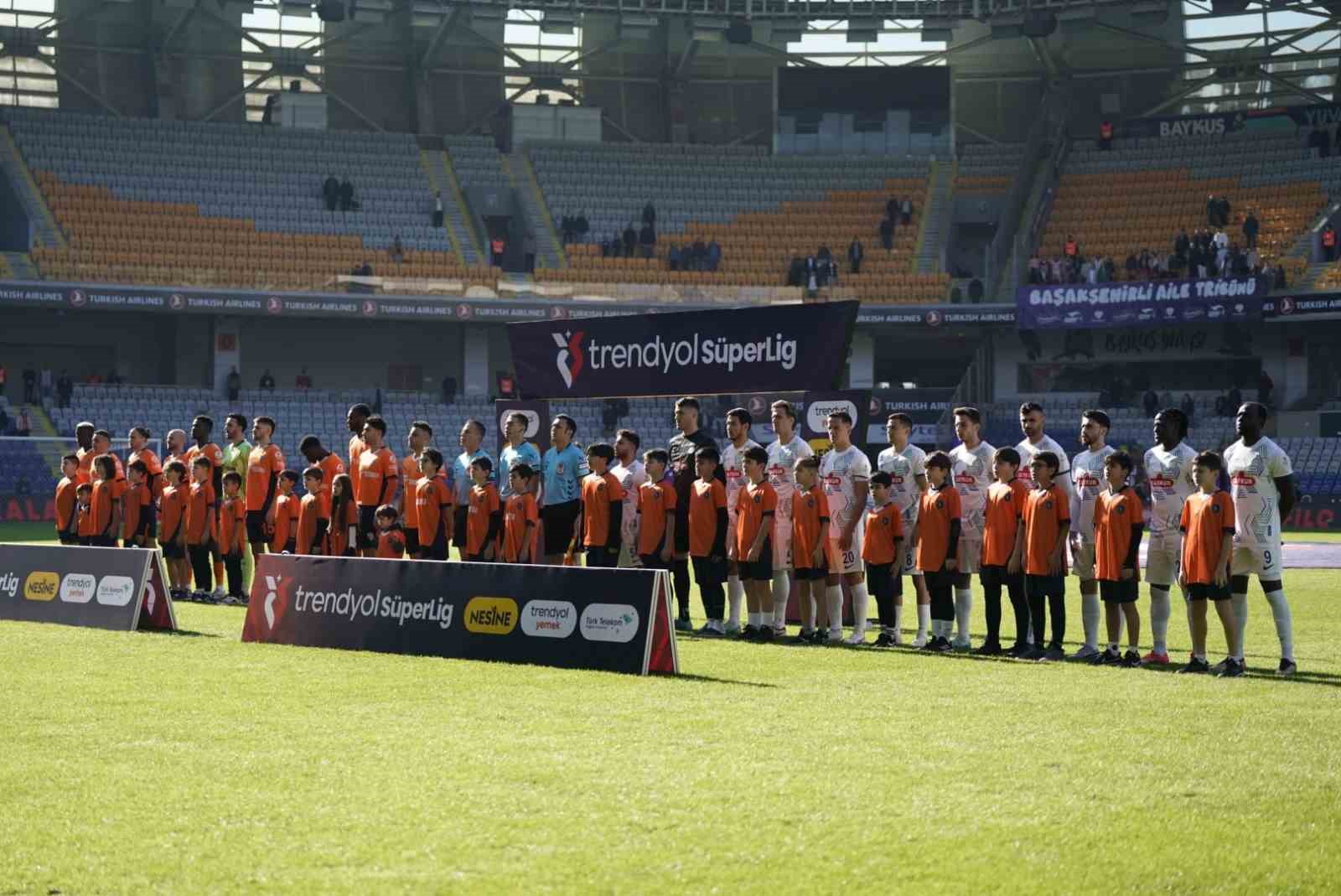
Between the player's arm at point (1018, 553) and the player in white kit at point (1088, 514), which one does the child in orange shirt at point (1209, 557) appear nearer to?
the player in white kit at point (1088, 514)

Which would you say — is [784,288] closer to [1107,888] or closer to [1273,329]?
[1273,329]

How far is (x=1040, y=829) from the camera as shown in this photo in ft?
21.6

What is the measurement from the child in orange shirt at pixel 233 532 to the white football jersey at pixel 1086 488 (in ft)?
31.0

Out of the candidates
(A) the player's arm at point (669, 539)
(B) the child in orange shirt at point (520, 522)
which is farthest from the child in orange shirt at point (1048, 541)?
(B) the child in orange shirt at point (520, 522)

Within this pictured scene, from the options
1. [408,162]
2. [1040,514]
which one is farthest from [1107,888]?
[408,162]

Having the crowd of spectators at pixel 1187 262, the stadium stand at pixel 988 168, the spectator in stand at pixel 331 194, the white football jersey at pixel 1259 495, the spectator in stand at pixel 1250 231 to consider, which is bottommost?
the white football jersey at pixel 1259 495

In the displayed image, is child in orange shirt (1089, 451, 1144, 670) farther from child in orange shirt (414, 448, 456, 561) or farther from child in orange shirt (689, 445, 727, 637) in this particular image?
child in orange shirt (414, 448, 456, 561)

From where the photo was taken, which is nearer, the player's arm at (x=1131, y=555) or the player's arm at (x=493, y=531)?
the player's arm at (x=1131, y=555)

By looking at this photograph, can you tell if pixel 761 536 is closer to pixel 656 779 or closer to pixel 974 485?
pixel 974 485

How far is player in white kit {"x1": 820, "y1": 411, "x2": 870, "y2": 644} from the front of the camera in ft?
47.8

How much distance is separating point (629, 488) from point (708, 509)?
1.53m

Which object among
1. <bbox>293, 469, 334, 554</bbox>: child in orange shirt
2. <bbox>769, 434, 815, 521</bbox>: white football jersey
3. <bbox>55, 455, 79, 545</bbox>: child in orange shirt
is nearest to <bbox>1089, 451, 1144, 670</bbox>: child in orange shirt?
<bbox>769, 434, 815, 521</bbox>: white football jersey

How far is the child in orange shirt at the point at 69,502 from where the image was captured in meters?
20.0

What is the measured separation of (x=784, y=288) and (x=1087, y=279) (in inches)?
339
